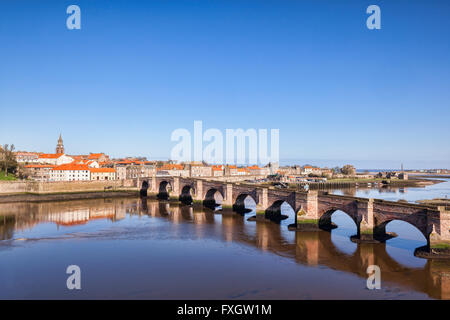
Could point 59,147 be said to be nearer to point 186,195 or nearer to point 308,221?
point 186,195

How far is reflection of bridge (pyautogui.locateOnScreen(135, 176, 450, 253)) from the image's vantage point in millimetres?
24328

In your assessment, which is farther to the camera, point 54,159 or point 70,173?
point 54,159

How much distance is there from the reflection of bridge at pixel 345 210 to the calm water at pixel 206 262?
5.51 feet

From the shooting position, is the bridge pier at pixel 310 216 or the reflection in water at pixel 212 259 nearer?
the reflection in water at pixel 212 259

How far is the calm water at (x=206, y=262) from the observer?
19.6m

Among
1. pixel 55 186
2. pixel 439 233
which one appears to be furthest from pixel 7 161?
pixel 439 233

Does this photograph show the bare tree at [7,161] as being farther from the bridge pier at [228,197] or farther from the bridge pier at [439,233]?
the bridge pier at [439,233]

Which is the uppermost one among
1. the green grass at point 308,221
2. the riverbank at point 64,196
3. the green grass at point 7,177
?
the green grass at point 7,177

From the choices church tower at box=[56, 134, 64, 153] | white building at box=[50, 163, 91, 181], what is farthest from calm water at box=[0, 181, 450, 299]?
church tower at box=[56, 134, 64, 153]

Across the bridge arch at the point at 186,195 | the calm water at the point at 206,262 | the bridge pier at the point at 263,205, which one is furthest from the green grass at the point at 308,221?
the bridge arch at the point at 186,195

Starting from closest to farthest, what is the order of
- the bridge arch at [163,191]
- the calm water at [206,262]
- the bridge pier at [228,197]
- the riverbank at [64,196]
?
the calm water at [206,262]
the bridge pier at [228,197]
the riverbank at [64,196]
the bridge arch at [163,191]

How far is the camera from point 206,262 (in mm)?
25562

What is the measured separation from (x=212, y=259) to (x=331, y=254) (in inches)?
407
